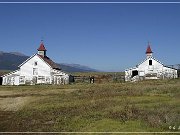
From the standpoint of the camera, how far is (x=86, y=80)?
82875mm

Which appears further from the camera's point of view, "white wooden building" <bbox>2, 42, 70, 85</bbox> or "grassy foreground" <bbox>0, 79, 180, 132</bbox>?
"white wooden building" <bbox>2, 42, 70, 85</bbox>

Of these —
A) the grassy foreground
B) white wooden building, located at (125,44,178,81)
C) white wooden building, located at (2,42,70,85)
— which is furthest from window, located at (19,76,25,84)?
the grassy foreground

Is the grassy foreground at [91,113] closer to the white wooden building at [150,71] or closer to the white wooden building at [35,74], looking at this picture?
the white wooden building at [35,74]

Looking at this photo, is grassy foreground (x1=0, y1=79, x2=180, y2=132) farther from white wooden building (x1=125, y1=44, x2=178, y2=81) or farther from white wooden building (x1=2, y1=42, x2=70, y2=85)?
white wooden building (x1=125, y1=44, x2=178, y2=81)

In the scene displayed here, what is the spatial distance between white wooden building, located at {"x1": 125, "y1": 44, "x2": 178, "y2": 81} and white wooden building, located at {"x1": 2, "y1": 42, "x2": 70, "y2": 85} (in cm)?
1611

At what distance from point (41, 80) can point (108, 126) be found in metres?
55.7

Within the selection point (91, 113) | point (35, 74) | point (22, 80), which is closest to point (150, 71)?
point (35, 74)

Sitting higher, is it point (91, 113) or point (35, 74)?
point (35, 74)

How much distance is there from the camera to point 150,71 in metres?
80.4

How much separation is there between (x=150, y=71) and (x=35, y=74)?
2720cm

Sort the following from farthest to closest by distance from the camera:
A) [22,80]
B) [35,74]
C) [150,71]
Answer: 1. [150,71]
2. [22,80]
3. [35,74]

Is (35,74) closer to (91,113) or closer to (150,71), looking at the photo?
(150,71)

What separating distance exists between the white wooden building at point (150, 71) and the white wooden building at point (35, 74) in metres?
16.1

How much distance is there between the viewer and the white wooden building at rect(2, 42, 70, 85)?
77.9 m
